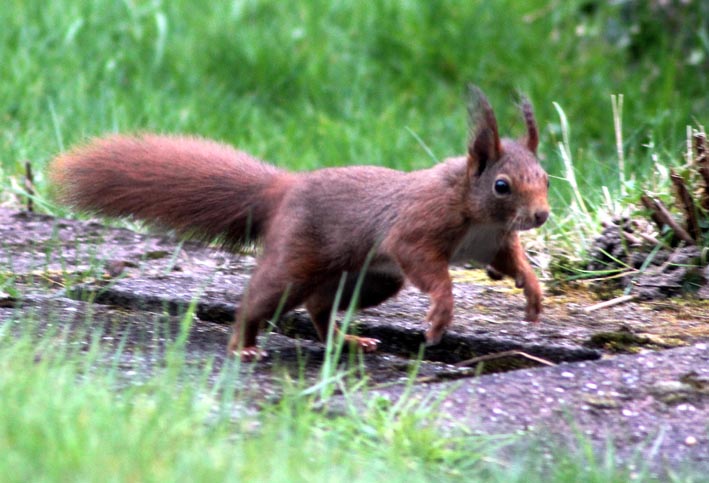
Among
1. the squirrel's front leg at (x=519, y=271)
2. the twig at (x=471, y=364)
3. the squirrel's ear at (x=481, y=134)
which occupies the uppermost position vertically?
the squirrel's ear at (x=481, y=134)

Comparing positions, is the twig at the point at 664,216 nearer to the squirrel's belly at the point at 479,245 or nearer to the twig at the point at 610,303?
the twig at the point at 610,303

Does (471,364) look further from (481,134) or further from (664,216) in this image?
(664,216)

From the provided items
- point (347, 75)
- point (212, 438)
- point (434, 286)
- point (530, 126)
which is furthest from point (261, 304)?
point (347, 75)

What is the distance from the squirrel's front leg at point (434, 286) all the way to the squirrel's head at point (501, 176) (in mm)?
219

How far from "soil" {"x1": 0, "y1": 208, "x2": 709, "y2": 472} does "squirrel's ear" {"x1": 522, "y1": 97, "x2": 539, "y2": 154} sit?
1.71 ft

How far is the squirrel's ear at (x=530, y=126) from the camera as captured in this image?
3.43 metres

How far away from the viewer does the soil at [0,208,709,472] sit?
275 cm

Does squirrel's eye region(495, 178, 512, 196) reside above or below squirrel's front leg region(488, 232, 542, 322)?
above

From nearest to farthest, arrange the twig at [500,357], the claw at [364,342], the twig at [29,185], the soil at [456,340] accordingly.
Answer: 1. the soil at [456,340]
2. the twig at [500,357]
3. the claw at [364,342]
4. the twig at [29,185]

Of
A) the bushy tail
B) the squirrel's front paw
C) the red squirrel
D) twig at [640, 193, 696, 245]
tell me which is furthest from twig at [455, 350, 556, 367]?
twig at [640, 193, 696, 245]

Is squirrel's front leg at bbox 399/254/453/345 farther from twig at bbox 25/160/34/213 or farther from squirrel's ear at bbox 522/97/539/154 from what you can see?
twig at bbox 25/160/34/213

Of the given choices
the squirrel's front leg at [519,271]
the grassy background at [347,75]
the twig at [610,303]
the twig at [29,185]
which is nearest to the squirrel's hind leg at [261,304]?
the squirrel's front leg at [519,271]

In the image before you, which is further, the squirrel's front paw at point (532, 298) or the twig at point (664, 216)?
the twig at point (664, 216)

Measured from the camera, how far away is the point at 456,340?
134 inches
